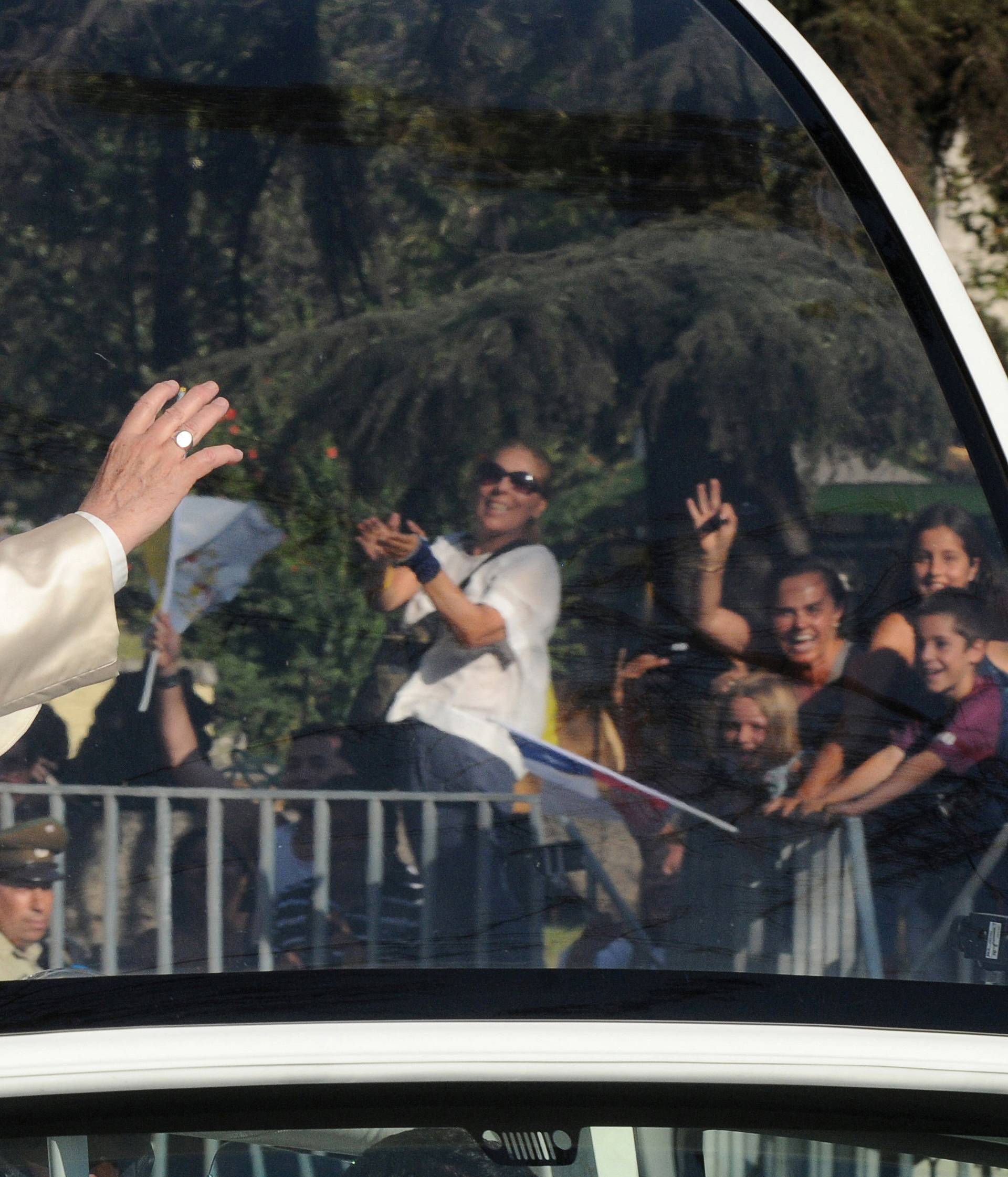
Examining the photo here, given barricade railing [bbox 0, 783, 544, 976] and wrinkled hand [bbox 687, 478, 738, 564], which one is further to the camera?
wrinkled hand [bbox 687, 478, 738, 564]

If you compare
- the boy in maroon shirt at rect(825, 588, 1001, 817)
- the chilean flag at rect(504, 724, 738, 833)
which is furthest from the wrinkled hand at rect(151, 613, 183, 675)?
the boy in maroon shirt at rect(825, 588, 1001, 817)

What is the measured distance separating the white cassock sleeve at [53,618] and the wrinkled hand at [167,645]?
5cm

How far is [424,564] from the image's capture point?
5.07 feet

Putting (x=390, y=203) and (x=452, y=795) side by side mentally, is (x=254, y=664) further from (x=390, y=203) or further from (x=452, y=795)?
(x=390, y=203)

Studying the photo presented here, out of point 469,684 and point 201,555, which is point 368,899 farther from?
point 201,555

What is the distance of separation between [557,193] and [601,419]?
36 centimetres

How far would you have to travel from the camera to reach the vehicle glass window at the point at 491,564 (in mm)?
1461

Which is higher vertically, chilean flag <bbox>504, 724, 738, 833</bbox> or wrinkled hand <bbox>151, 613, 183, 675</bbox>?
wrinkled hand <bbox>151, 613, 183, 675</bbox>

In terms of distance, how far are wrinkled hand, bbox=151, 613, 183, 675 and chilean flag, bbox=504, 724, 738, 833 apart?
1.26 ft

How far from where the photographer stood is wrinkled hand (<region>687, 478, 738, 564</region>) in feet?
5.11

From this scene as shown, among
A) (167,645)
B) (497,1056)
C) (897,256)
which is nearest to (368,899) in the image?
(497,1056)

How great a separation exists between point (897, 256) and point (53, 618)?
3.71ft

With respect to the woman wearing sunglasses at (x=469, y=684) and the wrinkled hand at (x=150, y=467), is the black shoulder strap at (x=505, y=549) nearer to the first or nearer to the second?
the woman wearing sunglasses at (x=469, y=684)

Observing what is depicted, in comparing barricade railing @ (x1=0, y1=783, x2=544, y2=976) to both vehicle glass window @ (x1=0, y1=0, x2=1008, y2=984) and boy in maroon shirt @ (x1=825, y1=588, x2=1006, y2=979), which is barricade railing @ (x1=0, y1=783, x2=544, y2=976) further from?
boy in maroon shirt @ (x1=825, y1=588, x2=1006, y2=979)
